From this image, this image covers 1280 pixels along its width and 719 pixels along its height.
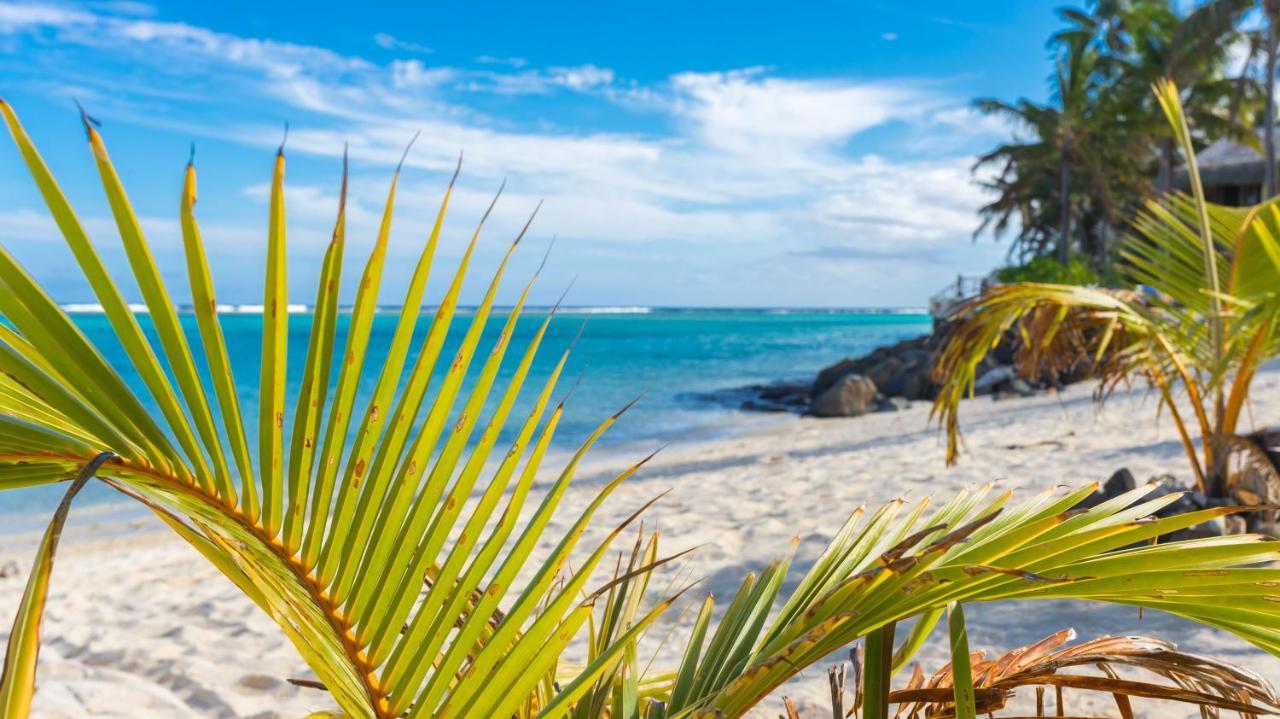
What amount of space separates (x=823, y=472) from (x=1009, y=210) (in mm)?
30445

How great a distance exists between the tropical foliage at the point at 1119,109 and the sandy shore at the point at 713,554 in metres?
16.2

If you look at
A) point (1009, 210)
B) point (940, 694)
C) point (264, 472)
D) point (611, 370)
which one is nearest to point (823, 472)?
point (940, 694)

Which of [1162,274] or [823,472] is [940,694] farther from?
[823,472]

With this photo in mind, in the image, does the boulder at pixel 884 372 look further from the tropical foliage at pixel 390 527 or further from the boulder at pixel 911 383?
the tropical foliage at pixel 390 527

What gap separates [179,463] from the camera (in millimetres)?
922

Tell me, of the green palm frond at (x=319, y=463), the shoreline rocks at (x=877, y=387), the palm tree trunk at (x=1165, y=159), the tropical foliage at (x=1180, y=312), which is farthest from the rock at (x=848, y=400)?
the green palm frond at (x=319, y=463)

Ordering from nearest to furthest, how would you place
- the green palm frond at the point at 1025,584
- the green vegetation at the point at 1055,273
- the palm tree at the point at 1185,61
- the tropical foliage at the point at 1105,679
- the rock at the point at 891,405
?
the green palm frond at the point at 1025,584, the tropical foliage at the point at 1105,679, the rock at the point at 891,405, the green vegetation at the point at 1055,273, the palm tree at the point at 1185,61

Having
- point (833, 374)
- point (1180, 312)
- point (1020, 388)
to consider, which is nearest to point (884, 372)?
point (833, 374)

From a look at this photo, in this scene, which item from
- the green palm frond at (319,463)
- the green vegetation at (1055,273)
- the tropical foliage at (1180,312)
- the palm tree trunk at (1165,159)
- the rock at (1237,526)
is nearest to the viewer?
the green palm frond at (319,463)

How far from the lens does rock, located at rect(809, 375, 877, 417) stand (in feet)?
51.2

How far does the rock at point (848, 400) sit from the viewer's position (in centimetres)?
1559

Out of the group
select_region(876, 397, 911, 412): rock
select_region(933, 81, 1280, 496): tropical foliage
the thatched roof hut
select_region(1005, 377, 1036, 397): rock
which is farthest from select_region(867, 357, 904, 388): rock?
select_region(933, 81, 1280, 496): tropical foliage

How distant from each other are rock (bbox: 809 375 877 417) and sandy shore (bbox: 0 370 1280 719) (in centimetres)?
402

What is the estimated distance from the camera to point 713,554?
16.1 feet
